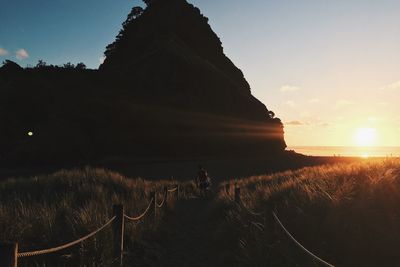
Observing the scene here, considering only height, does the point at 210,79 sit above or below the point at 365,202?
above

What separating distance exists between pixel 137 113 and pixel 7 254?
161 ft

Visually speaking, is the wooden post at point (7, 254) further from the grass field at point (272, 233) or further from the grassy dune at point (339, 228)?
the grassy dune at point (339, 228)

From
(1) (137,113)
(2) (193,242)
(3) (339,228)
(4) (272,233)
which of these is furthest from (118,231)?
(1) (137,113)

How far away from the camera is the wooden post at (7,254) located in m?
3.39

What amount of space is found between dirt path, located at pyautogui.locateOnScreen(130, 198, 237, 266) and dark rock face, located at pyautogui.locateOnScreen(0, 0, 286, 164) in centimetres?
3124

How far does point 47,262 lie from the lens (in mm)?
6832

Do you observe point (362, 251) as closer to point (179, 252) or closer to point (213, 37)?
point (179, 252)

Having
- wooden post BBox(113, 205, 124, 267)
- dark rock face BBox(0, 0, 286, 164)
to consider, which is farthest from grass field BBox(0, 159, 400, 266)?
dark rock face BBox(0, 0, 286, 164)

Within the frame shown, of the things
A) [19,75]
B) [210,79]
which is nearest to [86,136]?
[19,75]

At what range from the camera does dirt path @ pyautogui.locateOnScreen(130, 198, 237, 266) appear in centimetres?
862

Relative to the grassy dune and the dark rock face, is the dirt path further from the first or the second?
the dark rock face

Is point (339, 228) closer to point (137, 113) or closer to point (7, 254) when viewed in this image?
point (7, 254)

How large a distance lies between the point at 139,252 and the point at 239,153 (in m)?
49.8

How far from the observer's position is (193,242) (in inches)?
424
